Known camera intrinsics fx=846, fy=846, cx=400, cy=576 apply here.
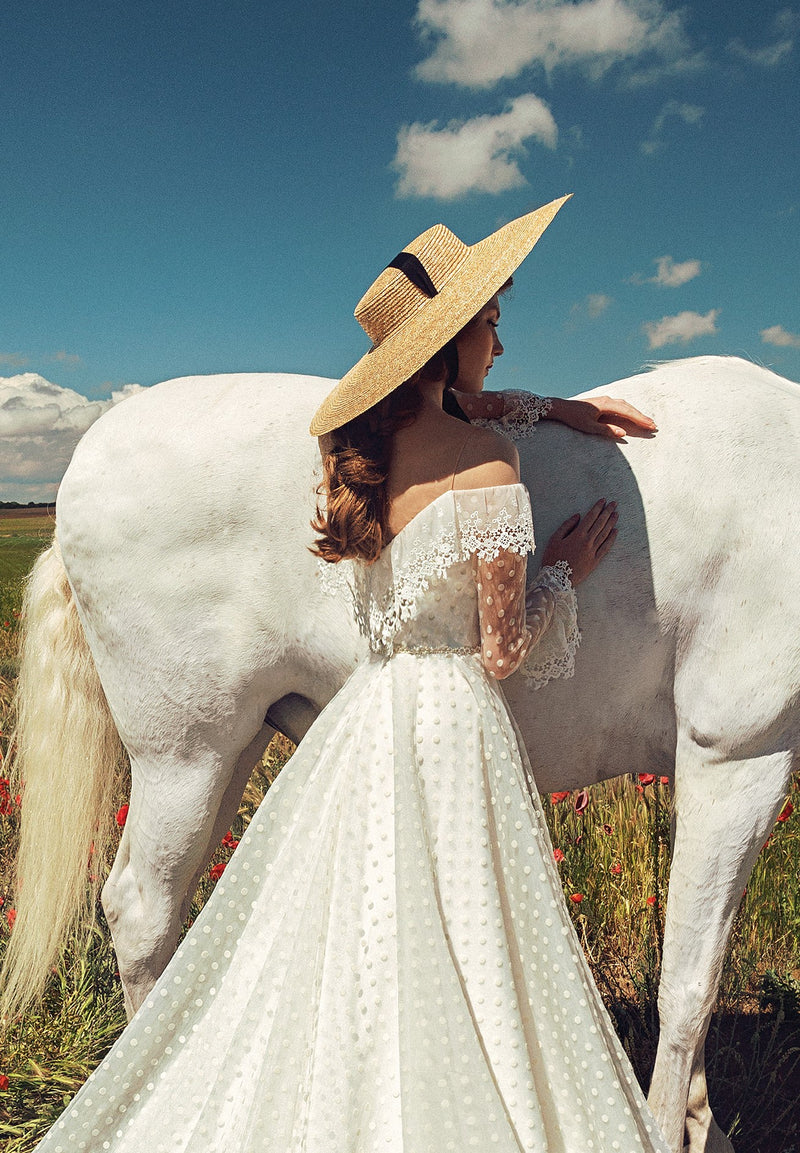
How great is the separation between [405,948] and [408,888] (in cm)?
11

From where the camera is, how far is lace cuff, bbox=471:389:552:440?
6.89ft

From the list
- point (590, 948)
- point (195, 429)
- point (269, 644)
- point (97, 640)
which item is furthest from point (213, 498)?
point (590, 948)

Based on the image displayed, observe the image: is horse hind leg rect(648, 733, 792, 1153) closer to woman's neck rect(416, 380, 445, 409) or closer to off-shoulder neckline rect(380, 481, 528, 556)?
off-shoulder neckline rect(380, 481, 528, 556)

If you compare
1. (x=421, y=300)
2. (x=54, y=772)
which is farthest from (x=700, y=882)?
(x=54, y=772)

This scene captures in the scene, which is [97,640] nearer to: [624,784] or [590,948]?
[590,948]

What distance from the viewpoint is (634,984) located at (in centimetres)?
288

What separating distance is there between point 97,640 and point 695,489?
157 centimetres

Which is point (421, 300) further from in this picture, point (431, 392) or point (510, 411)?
point (510, 411)

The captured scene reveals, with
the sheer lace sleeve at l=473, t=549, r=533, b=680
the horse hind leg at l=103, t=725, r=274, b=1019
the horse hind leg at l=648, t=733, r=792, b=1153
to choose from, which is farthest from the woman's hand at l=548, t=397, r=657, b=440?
the horse hind leg at l=103, t=725, r=274, b=1019

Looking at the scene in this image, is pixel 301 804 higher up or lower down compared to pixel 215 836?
higher up

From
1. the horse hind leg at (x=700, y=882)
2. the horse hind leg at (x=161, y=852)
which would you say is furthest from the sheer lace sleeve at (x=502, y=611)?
the horse hind leg at (x=161, y=852)

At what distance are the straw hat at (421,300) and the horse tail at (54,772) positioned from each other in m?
1.09

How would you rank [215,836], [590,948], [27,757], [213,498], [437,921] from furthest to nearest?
[590,948] < [27,757] < [215,836] < [213,498] < [437,921]

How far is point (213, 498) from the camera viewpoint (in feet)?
6.59
